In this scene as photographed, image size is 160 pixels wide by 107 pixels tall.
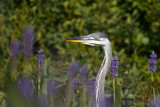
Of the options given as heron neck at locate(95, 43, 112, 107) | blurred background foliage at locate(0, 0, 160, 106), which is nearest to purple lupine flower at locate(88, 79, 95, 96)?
heron neck at locate(95, 43, 112, 107)

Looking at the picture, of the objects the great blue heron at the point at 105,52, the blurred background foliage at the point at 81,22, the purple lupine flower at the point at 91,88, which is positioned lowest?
the purple lupine flower at the point at 91,88

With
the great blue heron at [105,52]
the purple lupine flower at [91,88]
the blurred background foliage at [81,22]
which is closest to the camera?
the great blue heron at [105,52]

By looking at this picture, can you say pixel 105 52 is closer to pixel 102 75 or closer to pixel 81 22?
pixel 102 75

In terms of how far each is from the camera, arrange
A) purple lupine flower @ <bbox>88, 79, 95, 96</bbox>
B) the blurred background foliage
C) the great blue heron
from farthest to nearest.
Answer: the blurred background foliage
purple lupine flower @ <bbox>88, 79, 95, 96</bbox>
the great blue heron

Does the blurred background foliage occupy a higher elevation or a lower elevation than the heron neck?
higher

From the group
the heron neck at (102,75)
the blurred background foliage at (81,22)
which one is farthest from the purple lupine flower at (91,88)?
the blurred background foliage at (81,22)

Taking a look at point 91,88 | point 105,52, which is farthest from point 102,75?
point 91,88

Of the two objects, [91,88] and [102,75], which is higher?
[102,75]

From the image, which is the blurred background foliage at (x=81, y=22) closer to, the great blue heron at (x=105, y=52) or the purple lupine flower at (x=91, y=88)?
the purple lupine flower at (x=91, y=88)

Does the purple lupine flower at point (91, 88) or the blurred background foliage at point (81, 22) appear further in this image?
the blurred background foliage at point (81, 22)

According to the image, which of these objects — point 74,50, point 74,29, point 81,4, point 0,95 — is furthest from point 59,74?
point 81,4

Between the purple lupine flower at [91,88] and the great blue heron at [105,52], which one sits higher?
the great blue heron at [105,52]

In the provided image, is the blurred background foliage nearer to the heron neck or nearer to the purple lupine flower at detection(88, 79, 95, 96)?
the purple lupine flower at detection(88, 79, 95, 96)

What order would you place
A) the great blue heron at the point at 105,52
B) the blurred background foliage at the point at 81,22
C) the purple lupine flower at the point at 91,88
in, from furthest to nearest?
the blurred background foliage at the point at 81,22 < the purple lupine flower at the point at 91,88 < the great blue heron at the point at 105,52
